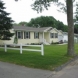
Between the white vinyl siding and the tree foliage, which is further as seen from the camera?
the tree foliage

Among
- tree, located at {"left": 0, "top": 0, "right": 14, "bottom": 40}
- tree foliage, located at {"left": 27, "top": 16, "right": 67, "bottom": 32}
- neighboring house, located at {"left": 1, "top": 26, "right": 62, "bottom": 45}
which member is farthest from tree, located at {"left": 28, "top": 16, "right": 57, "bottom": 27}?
tree, located at {"left": 0, "top": 0, "right": 14, "bottom": 40}

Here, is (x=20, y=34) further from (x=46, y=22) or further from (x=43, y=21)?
(x=43, y=21)

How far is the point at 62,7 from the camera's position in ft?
57.8

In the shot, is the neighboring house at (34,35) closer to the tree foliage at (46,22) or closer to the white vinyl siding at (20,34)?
the white vinyl siding at (20,34)

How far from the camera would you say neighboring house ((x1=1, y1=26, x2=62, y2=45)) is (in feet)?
115

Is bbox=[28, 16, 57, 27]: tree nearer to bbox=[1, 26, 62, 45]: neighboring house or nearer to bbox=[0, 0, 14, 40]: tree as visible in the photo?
bbox=[1, 26, 62, 45]: neighboring house

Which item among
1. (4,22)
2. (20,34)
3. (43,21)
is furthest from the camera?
(43,21)

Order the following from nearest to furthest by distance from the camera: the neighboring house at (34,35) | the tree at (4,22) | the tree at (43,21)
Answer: the tree at (4,22) < the neighboring house at (34,35) < the tree at (43,21)

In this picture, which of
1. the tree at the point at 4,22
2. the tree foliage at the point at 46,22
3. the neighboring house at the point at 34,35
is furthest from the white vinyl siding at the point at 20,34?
the tree foliage at the point at 46,22

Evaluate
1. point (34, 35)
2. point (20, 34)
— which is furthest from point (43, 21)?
point (20, 34)

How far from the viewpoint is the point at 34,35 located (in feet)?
130

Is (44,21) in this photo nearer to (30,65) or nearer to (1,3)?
(1,3)

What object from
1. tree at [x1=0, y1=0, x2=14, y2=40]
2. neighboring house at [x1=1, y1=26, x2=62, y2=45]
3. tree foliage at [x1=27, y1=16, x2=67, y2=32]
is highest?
tree foliage at [x1=27, y1=16, x2=67, y2=32]

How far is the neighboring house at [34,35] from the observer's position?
34966 millimetres
